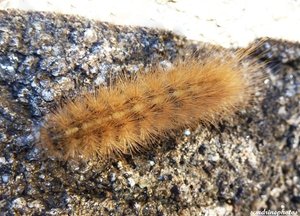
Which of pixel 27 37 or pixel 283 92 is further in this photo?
pixel 283 92

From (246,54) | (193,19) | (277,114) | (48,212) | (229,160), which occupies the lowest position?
(48,212)

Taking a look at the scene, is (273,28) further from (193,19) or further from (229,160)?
(229,160)

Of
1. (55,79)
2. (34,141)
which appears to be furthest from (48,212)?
(55,79)

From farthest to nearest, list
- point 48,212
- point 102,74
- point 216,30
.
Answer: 1. point 216,30
2. point 102,74
3. point 48,212

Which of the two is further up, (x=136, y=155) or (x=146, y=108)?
(x=146, y=108)
